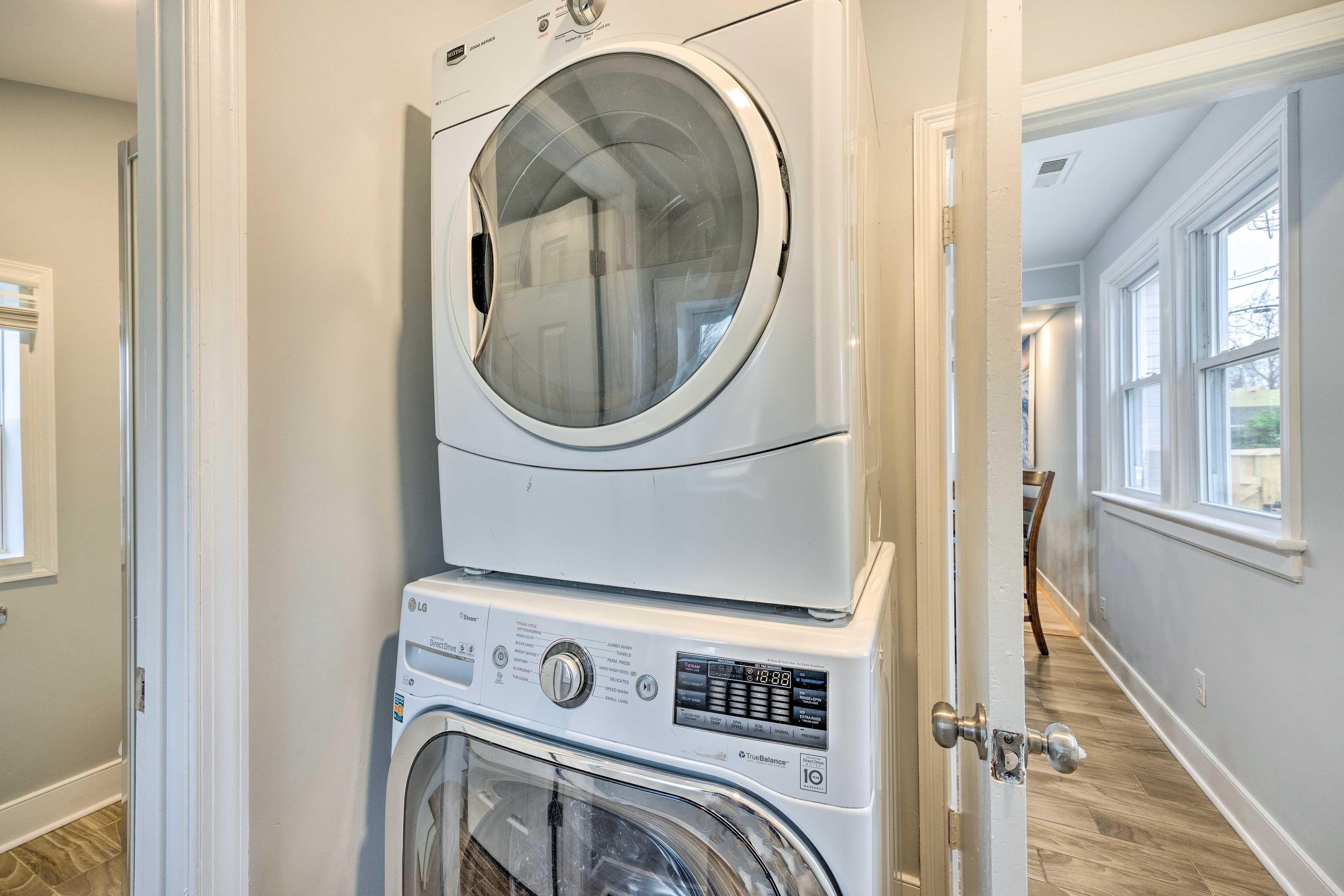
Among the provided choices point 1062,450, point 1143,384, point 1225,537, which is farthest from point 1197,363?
point 1062,450

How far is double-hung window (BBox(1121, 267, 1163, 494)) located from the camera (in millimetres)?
2955

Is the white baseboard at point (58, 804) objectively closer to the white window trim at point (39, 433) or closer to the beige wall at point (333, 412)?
the white window trim at point (39, 433)

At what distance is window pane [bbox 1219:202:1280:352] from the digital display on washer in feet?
7.80

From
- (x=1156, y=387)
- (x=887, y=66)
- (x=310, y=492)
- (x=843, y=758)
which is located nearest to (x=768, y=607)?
(x=843, y=758)

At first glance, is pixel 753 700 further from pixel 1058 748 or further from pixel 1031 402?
pixel 1031 402

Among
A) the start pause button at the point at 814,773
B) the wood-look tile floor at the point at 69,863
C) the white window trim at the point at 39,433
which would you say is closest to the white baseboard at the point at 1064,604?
the start pause button at the point at 814,773

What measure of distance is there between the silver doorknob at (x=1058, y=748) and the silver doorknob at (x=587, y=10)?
3.26 feet

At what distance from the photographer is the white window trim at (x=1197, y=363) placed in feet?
5.27

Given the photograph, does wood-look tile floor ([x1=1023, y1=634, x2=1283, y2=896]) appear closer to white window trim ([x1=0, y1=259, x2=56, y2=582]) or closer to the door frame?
the door frame

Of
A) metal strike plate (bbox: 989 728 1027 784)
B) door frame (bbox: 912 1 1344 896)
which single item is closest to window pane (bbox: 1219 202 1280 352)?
door frame (bbox: 912 1 1344 896)

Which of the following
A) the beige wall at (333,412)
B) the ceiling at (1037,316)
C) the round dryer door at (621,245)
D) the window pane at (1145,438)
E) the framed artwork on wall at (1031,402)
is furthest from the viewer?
the framed artwork on wall at (1031,402)

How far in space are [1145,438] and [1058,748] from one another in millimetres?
3477

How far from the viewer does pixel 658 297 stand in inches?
27.6

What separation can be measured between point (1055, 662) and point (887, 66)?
3.39 metres
